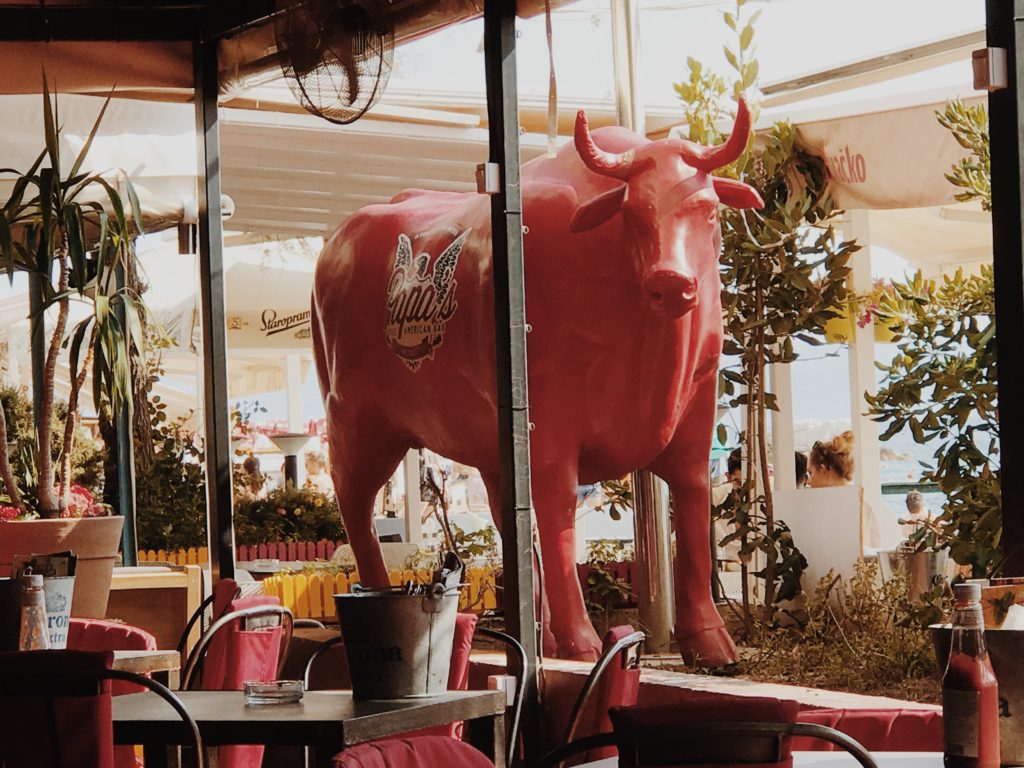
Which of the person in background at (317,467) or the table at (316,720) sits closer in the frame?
the table at (316,720)

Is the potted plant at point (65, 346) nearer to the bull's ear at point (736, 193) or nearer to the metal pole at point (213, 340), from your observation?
the metal pole at point (213, 340)

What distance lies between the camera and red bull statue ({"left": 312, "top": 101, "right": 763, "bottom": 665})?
415 cm

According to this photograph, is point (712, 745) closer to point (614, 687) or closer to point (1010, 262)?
point (614, 687)

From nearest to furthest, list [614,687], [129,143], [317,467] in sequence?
[614,687], [129,143], [317,467]

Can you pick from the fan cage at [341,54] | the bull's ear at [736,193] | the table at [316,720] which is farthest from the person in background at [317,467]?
the table at [316,720]

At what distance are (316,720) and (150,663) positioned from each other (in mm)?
1157

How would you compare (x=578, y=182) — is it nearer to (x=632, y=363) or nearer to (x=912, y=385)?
(x=632, y=363)

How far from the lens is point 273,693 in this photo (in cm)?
274

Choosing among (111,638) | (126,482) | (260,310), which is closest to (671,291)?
(111,638)

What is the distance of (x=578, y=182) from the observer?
4609 millimetres

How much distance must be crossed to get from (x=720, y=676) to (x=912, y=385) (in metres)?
1.07

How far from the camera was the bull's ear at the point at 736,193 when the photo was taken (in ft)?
13.9

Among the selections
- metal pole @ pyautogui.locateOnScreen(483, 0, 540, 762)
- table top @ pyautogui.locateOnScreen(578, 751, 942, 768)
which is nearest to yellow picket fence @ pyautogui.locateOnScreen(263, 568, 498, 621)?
metal pole @ pyautogui.locateOnScreen(483, 0, 540, 762)

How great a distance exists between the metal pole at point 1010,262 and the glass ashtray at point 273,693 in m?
1.44
